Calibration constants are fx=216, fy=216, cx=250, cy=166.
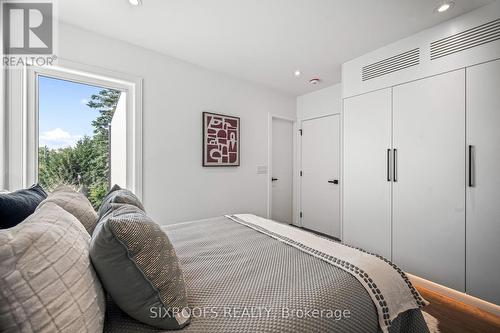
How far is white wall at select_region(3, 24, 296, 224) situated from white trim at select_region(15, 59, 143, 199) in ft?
0.24

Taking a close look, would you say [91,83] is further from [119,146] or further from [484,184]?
[484,184]

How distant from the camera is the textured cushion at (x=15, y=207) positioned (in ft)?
2.77

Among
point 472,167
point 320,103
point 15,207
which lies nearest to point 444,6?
point 472,167

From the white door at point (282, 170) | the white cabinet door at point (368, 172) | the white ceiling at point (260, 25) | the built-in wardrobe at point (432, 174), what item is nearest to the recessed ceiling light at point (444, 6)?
the white ceiling at point (260, 25)

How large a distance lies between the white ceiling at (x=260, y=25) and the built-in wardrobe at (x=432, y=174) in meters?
0.41

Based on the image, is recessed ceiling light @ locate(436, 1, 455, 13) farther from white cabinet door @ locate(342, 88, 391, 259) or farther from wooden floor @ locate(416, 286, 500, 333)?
wooden floor @ locate(416, 286, 500, 333)

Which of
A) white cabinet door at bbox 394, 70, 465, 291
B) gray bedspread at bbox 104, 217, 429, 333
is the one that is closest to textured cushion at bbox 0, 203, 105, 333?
gray bedspread at bbox 104, 217, 429, 333

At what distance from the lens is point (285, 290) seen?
97cm

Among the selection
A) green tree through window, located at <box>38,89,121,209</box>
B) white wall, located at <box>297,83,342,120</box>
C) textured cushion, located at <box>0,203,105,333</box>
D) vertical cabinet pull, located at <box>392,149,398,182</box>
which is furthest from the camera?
white wall, located at <box>297,83,342,120</box>

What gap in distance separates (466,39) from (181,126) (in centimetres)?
300

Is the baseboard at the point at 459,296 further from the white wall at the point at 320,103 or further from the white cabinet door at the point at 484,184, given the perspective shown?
the white wall at the point at 320,103

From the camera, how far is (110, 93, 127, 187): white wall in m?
2.50

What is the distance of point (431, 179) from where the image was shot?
7.09 ft

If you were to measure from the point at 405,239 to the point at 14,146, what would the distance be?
385 cm
